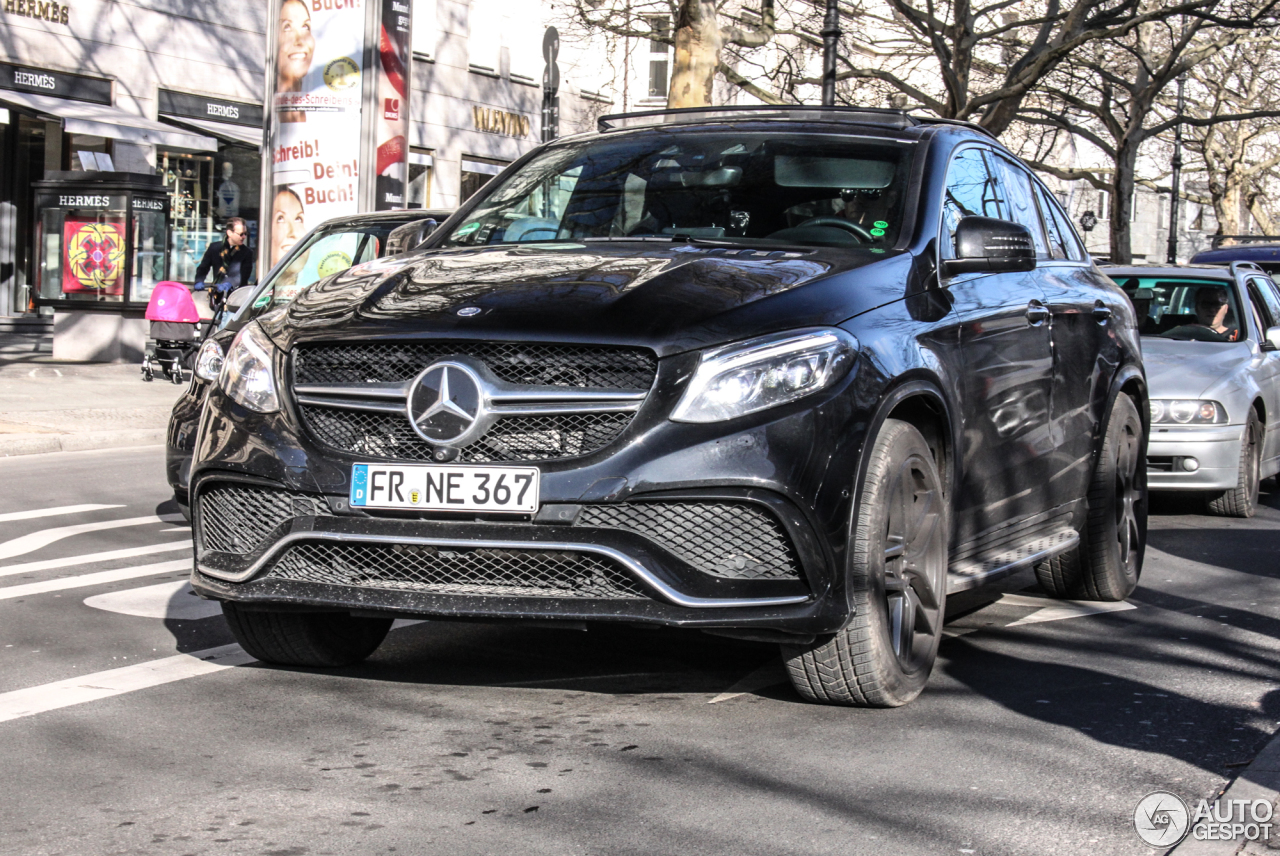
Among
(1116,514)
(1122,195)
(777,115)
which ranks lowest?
(1116,514)

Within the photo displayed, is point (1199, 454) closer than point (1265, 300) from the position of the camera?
Yes

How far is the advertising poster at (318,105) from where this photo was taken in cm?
1672

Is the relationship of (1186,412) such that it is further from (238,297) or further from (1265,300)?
(238,297)

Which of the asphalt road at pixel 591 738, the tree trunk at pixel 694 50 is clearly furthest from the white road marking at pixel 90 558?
the tree trunk at pixel 694 50

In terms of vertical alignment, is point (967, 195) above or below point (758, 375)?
above

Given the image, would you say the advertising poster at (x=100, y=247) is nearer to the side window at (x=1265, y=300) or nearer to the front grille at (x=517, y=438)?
the side window at (x=1265, y=300)

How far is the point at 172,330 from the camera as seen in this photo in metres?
17.5

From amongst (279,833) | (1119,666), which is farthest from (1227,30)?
(279,833)

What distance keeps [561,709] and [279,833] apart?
1347 millimetres

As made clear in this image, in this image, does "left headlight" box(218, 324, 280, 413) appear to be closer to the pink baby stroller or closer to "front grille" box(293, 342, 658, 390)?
"front grille" box(293, 342, 658, 390)

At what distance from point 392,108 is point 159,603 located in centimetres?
1116

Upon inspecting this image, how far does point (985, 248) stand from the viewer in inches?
214

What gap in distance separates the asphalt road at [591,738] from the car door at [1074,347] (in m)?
0.65

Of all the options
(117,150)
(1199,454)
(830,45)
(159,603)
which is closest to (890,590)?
(159,603)
